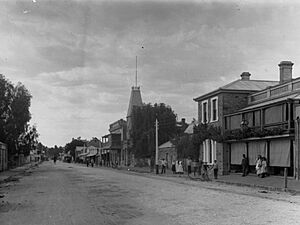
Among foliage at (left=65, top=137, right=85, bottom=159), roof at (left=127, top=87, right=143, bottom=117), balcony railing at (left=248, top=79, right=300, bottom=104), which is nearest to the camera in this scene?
balcony railing at (left=248, top=79, right=300, bottom=104)

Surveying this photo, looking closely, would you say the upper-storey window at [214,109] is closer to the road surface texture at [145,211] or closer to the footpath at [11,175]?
the footpath at [11,175]

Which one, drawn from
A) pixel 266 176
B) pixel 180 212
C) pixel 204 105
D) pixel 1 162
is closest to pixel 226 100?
pixel 204 105

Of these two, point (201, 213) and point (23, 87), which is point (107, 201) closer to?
point (201, 213)

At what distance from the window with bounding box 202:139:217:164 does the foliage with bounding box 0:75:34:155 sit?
→ 21.5 meters

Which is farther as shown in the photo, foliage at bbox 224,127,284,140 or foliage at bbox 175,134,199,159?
foliage at bbox 175,134,199,159

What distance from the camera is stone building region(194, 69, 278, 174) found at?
40188 mm

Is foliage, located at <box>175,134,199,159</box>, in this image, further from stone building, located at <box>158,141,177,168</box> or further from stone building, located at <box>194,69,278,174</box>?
stone building, located at <box>158,141,177,168</box>

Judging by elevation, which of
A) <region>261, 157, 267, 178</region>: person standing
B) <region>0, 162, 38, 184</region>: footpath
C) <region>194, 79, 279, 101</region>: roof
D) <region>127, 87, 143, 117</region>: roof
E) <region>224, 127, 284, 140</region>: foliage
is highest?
<region>127, 87, 143, 117</region>: roof

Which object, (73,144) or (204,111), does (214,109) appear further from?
(73,144)

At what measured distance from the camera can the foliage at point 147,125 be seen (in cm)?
7145

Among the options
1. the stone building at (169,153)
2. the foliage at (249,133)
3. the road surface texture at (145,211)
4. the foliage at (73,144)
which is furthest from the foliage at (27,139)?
the foliage at (73,144)

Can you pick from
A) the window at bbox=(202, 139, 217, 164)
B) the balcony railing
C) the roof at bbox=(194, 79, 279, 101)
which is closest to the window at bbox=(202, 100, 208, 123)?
the roof at bbox=(194, 79, 279, 101)

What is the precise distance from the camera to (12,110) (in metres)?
53.7

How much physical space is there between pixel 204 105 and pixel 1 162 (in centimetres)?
2169
